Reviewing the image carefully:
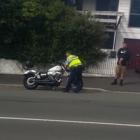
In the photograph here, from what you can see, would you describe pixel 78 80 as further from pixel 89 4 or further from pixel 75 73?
pixel 89 4

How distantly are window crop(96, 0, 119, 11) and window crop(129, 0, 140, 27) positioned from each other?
37.3 inches

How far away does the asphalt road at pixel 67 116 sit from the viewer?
12773 millimetres

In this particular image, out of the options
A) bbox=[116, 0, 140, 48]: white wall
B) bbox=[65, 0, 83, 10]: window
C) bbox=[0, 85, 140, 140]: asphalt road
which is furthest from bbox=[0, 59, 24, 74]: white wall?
bbox=[116, 0, 140, 48]: white wall

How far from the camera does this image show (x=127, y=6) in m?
35.4

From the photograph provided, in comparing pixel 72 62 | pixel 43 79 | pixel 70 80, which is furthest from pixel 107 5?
pixel 70 80

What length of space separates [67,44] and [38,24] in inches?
65.7

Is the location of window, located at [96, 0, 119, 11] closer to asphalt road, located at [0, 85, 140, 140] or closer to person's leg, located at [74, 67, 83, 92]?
person's leg, located at [74, 67, 83, 92]

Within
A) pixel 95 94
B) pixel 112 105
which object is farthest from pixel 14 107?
pixel 95 94

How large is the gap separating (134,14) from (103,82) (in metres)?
9.33

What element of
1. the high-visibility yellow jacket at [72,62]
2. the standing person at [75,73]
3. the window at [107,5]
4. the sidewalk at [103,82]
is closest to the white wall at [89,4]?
the window at [107,5]

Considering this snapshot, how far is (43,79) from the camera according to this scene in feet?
76.6

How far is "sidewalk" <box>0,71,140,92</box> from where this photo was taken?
25094mm

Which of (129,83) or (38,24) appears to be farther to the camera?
(38,24)

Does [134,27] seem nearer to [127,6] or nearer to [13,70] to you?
[127,6]
